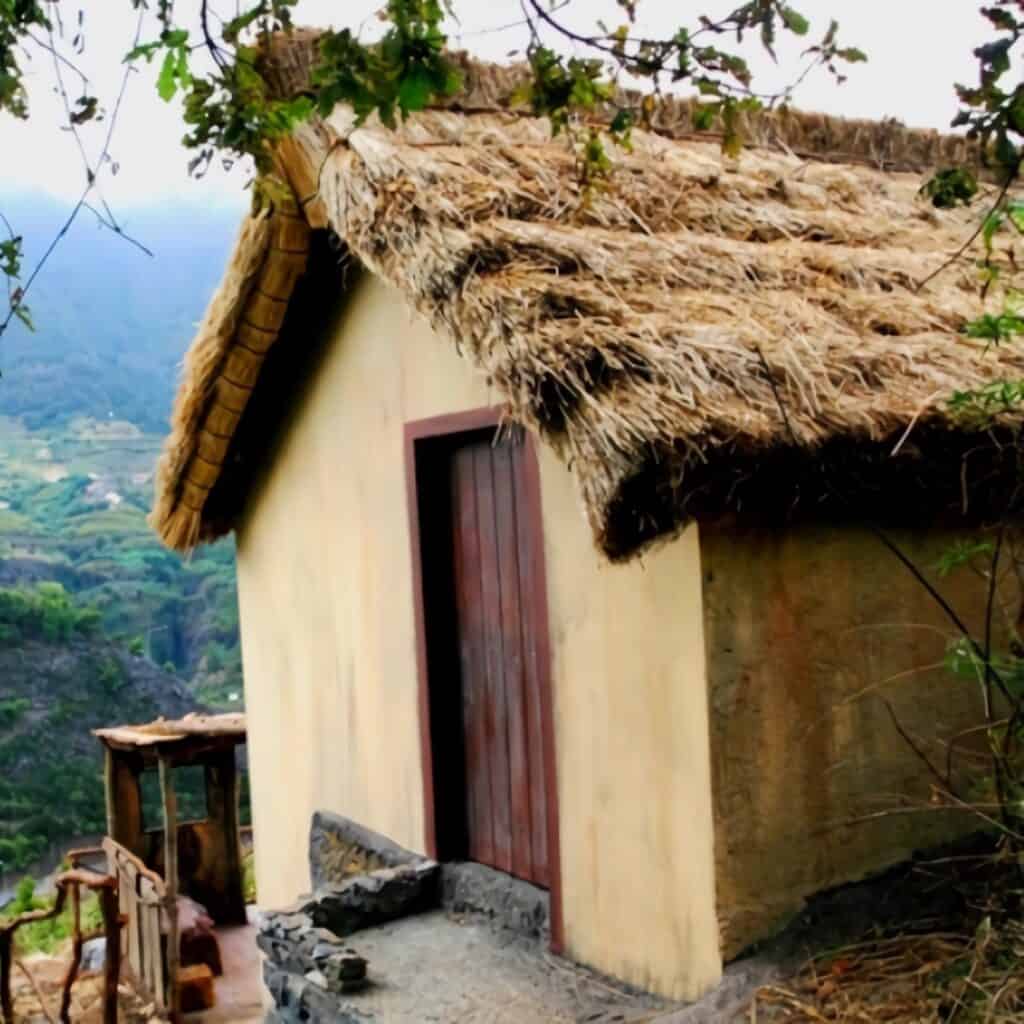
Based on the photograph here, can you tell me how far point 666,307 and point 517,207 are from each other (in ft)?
2.49

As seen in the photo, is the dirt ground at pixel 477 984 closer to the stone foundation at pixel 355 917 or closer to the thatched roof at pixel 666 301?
the stone foundation at pixel 355 917

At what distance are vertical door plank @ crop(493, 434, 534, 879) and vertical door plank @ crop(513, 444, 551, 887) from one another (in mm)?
22

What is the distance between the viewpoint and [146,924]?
701cm

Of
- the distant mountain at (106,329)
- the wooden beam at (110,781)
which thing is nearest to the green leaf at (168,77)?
the wooden beam at (110,781)

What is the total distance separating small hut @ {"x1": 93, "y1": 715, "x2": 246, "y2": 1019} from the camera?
692 cm

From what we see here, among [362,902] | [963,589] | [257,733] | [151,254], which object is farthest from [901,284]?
[257,733]

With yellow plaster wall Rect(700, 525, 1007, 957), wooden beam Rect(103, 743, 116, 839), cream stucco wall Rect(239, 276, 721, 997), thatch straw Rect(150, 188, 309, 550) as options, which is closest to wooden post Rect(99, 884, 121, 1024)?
cream stucco wall Rect(239, 276, 721, 997)

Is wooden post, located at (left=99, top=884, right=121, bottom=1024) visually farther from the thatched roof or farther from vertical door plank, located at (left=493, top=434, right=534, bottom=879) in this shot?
the thatched roof

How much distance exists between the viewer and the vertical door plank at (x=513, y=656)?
4.35 m

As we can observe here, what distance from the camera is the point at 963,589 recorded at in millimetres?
3904

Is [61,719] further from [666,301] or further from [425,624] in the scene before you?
[666,301]

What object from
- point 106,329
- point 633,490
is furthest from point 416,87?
point 106,329

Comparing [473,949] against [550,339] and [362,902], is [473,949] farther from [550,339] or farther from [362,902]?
[550,339]

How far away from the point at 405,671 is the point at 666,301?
2048mm
